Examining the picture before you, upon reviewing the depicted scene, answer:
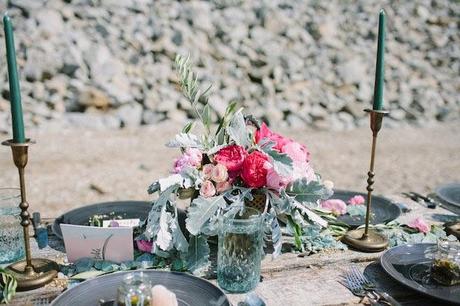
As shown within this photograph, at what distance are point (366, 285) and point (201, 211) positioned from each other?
2.21 feet

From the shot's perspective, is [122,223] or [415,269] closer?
[415,269]

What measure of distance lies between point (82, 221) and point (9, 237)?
1.26 ft

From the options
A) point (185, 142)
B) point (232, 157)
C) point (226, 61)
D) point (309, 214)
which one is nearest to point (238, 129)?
point (232, 157)

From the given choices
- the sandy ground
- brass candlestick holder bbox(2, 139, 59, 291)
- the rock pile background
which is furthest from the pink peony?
the rock pile background

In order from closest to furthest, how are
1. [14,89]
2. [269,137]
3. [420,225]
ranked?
1. [14,89]
2. [269,137]
3. [420,225]

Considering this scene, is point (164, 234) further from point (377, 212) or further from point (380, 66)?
point (377, 212)

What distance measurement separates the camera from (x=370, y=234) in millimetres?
2195

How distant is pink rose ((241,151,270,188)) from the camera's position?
1.88 metres

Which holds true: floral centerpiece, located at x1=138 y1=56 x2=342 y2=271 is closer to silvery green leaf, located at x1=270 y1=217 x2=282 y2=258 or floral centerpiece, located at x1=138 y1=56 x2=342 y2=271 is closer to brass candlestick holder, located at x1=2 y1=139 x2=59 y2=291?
silvery green leaf, located at x1=270 y1=217 x2=282 y2=258

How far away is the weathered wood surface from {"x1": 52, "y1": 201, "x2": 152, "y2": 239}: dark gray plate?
127mm

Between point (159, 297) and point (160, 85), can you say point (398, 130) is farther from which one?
point (159, 297)

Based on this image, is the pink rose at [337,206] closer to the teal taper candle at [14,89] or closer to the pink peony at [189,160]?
the pink peony at [189,160]

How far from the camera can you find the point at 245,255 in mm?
1753

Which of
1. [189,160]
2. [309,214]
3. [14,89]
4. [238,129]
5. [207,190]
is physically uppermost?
[14,89]
